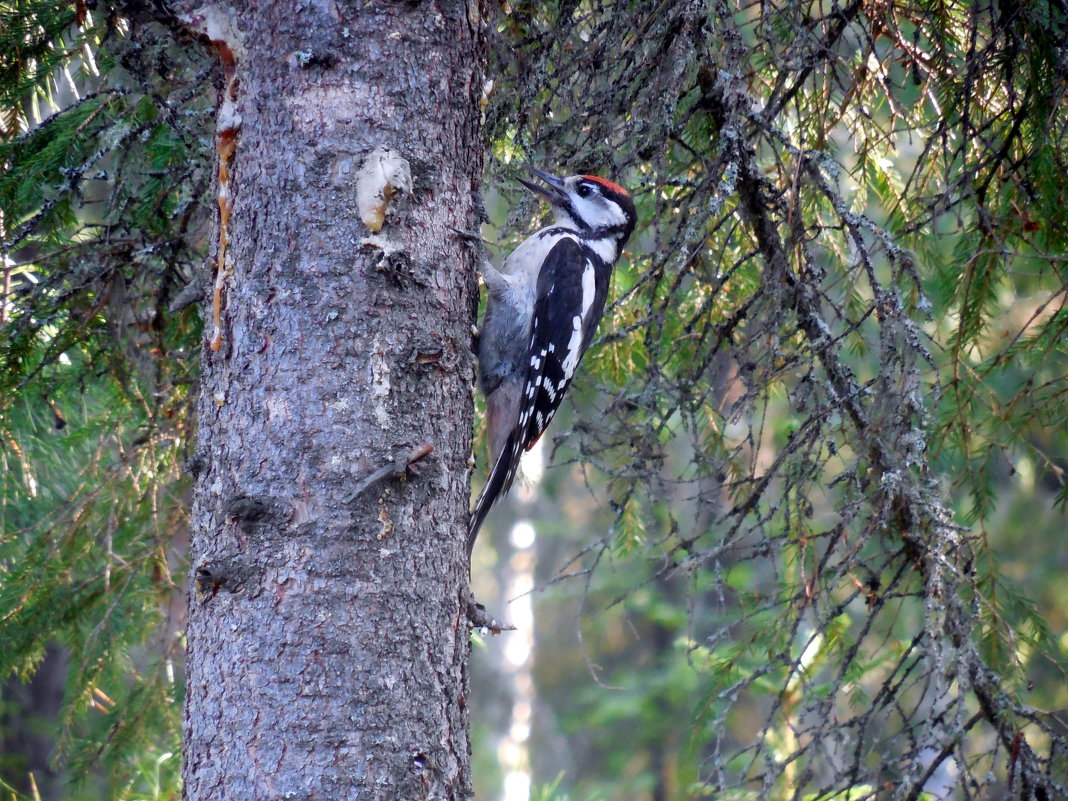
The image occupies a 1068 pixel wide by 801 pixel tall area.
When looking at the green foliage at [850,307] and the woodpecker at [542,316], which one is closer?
the green foliage at [850,307]

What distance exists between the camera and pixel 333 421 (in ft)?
7.06

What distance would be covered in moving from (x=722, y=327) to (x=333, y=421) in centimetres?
150

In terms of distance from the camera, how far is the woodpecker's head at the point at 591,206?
157 inches

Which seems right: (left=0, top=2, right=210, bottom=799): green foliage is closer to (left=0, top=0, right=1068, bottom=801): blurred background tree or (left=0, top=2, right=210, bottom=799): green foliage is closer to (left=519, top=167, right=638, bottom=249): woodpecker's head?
(left=0, top=0, right=1068, bottom=801): blurred background tree

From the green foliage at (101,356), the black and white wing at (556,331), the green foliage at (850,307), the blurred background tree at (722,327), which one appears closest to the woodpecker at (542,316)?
the black and white wing at (556,331)

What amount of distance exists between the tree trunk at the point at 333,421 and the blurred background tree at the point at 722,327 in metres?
0.35

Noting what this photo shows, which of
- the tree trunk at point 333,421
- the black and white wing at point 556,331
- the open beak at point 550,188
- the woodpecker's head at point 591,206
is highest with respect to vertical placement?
the woodpecker's head at point 591,206

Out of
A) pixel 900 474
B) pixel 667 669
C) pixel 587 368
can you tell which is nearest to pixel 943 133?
pixel 900 474

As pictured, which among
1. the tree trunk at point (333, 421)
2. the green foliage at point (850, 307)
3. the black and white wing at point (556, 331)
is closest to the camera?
the tree trunk at point (333, 421)

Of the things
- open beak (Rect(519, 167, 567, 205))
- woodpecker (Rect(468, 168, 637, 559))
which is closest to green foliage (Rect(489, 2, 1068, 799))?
open beak (Rect(519, 167, 567, 205))

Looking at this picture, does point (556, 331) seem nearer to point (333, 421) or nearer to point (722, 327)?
point (722, 327)

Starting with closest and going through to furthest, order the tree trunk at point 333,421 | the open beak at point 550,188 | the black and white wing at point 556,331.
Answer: the tree trunk at point 333,421 → the open beak at point 550,188 → the black and white wing at point 556,331

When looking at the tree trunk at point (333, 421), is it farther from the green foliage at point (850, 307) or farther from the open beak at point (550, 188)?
the open beak at point (550, 188)

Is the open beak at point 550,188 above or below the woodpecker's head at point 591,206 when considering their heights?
below
